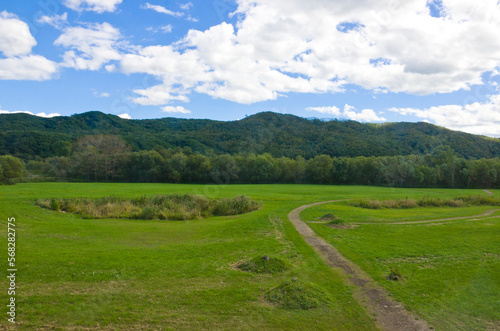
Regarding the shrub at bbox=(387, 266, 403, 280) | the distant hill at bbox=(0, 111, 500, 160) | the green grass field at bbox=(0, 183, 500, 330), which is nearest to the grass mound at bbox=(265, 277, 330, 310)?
the green grass field at bbox=(0, 183, 500, 330)

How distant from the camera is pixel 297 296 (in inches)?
392

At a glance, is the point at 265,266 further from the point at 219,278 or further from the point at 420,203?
the point at 420,203

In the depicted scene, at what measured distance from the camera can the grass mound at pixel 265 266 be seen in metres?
12.7

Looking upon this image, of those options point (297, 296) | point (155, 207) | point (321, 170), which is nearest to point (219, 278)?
point (297, 296)

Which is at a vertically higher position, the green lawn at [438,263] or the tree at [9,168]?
the tree at [9,168]

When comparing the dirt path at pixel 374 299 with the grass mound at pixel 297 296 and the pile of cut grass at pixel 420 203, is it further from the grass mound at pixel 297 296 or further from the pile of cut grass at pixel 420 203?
the pile of cut grass at pixel 420 203

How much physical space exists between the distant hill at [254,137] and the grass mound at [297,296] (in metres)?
119

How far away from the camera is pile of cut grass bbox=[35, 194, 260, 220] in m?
29.6

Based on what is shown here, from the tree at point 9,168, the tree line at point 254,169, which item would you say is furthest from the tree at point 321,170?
the tree at point 9,168

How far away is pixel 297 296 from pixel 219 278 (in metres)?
3.40

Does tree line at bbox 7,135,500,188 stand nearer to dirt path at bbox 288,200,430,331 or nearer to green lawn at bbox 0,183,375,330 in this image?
green lawn at bbox 0,183,375,330

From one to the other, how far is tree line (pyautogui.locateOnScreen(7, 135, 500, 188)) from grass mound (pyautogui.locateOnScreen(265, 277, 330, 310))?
8850 centimetres

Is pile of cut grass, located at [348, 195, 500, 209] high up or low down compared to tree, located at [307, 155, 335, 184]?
down

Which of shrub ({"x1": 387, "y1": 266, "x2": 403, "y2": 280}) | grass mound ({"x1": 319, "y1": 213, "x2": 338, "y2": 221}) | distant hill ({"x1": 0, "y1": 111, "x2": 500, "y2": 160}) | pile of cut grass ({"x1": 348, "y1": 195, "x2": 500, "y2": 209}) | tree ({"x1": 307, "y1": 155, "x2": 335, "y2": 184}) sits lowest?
pile of cut grass ({"x1": 348, "y1": 195, "x2": 500, "y2": 209})
